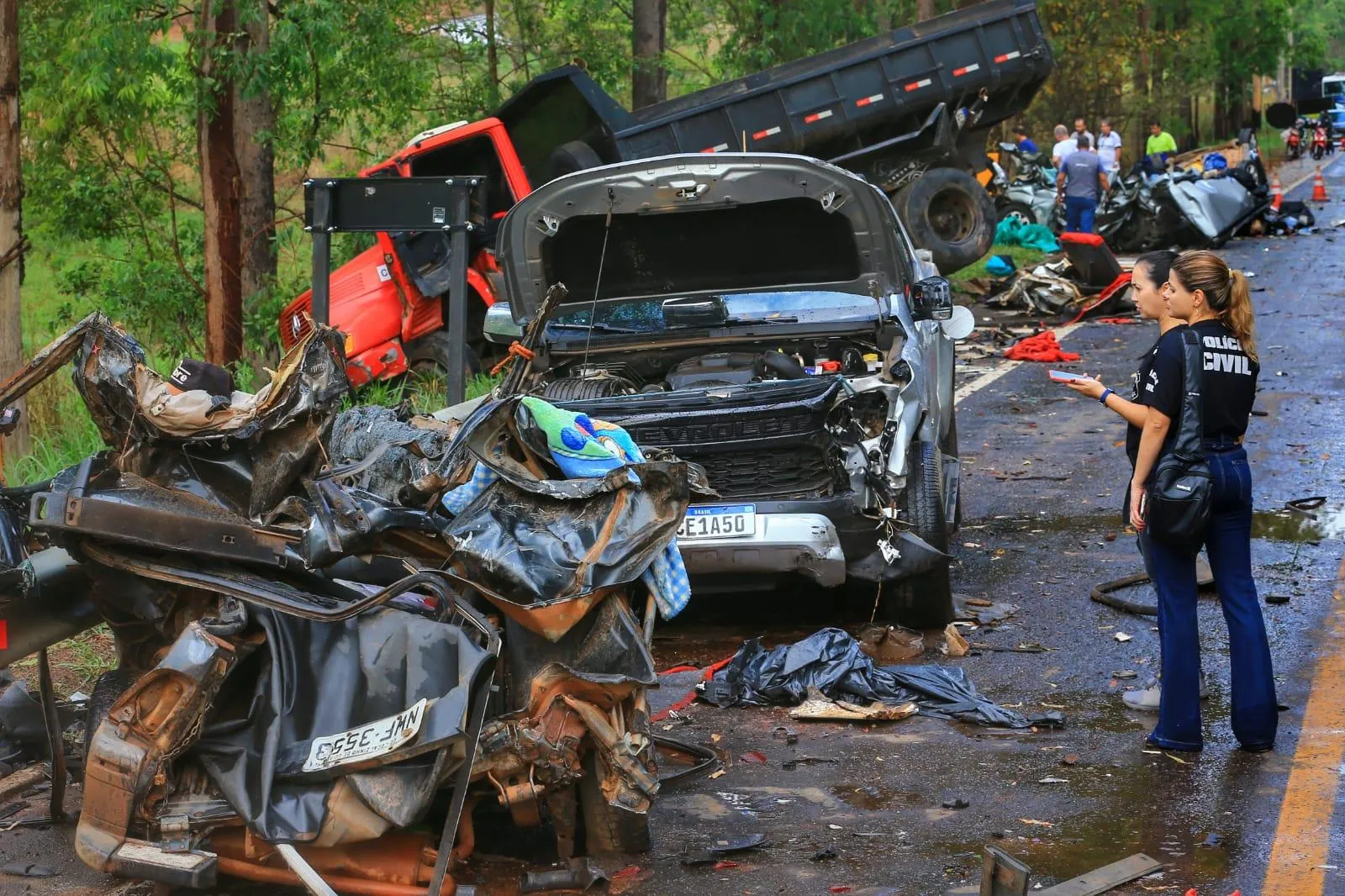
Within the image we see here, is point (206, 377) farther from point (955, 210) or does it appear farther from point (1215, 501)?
point (955, 210)

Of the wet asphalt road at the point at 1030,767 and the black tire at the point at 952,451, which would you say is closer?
the wet asphalt road at the point at 1030,767

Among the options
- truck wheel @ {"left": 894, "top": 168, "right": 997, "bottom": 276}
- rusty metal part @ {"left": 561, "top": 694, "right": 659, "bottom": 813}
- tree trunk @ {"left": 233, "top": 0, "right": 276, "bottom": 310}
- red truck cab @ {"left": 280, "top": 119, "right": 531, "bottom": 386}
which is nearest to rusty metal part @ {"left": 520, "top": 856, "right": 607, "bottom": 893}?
rusty metal part @ {"left": 561, "top": 694, "right": 659, "bottom": 813}

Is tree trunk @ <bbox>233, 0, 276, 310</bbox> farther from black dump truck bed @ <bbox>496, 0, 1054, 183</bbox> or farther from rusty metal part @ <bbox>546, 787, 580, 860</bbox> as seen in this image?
rusty metal part @ <bbox>546, 787, 580, 860</bbox>

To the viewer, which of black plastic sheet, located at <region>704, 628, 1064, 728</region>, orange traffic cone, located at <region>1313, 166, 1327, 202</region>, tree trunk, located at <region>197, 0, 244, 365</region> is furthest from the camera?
orange traffic cone, located at <region>1313, 166, 1327, 202</region>

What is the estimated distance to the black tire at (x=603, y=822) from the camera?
4.55 m

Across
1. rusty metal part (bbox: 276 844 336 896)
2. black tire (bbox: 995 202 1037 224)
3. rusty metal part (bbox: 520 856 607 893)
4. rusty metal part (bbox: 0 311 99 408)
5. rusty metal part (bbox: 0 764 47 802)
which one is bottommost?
rusty metal part (bbox: 0 764 47 802)

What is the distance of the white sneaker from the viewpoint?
6.03 meters

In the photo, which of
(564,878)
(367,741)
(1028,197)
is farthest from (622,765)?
(1028,197)

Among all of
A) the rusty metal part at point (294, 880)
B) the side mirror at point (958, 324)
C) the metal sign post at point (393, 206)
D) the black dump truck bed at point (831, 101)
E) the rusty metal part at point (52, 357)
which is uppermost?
the black dump truck bed at point (831, 101)

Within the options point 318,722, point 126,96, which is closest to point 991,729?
point 318,722

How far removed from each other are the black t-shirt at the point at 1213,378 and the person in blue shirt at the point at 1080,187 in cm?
1672

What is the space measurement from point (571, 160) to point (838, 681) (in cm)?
1043

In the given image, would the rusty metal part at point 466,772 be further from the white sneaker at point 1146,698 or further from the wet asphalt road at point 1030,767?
the white sneaker at point 1146,698

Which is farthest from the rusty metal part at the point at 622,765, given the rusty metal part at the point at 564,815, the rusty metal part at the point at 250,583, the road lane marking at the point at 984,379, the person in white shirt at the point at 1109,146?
the person in white shirt at the point at 1109,146
